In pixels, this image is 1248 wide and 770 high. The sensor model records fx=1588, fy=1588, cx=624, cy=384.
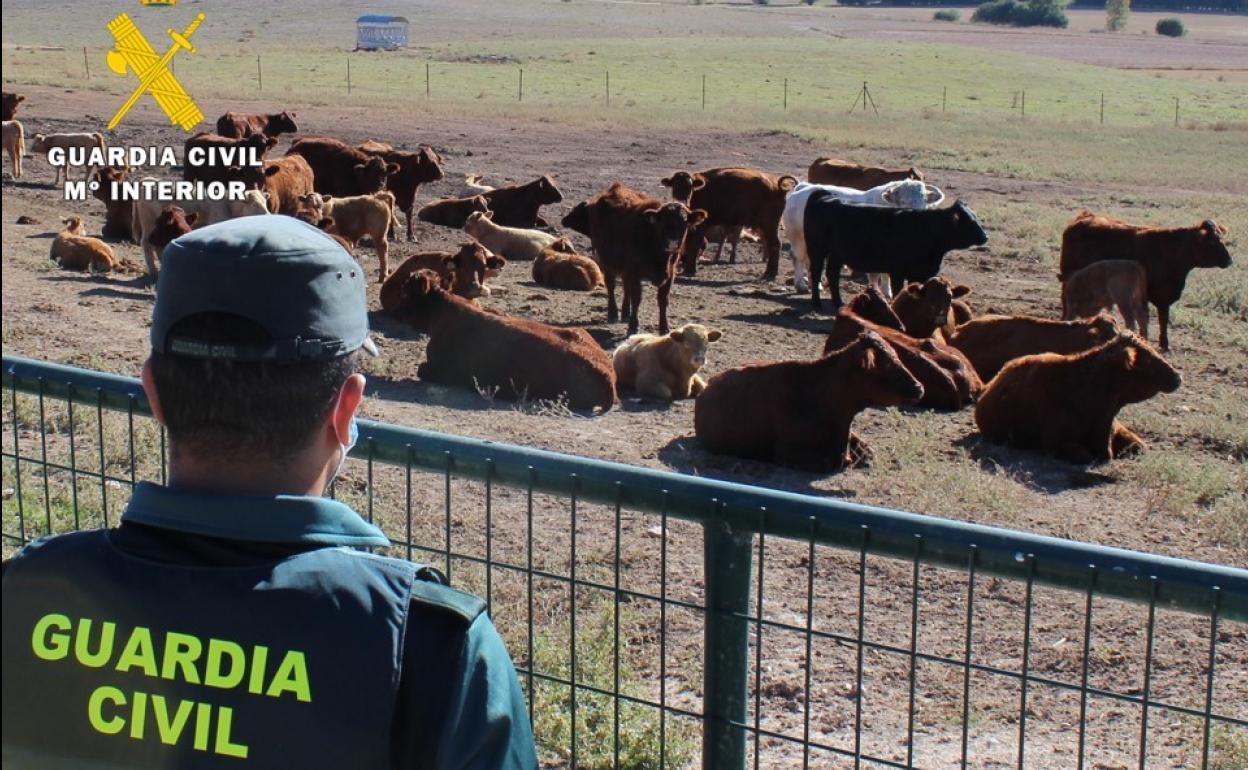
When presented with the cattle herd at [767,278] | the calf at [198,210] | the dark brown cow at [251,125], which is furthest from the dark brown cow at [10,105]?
the calf at [198,210]

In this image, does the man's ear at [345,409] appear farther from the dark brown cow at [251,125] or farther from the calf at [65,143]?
the dark brown cow at [251,125]

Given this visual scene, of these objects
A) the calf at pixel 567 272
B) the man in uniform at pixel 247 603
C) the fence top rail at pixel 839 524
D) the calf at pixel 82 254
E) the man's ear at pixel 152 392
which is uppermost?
the man's ear at pixel 152 392

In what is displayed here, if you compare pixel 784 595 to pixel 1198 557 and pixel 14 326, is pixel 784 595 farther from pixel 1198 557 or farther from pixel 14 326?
pixel 14 326

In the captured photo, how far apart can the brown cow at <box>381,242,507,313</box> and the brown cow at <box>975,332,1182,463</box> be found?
22.0 ft

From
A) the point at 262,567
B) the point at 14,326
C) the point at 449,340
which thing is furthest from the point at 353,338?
the point at 14,326

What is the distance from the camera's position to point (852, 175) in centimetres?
2881

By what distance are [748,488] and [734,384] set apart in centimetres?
834

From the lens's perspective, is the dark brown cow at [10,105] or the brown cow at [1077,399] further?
the dark brown cow at [10,105]

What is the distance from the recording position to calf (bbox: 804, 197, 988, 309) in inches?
795

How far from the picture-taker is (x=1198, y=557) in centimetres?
960

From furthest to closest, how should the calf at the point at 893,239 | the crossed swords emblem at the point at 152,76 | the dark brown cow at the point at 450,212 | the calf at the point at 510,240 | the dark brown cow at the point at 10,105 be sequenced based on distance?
the crossed swords emblem at the point at 152,76
the dark brown cow at the point at 10,105
the dark brown cow at the point at 450,212
the calf at the point at 510,240
the calf at the point at 893,239

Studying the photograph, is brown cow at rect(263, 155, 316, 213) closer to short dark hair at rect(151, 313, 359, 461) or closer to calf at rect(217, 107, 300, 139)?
calf at rect(217, 107, 300, 139)

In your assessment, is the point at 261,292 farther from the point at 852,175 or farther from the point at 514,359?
the point at 852,175

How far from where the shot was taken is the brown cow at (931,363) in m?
13.8
